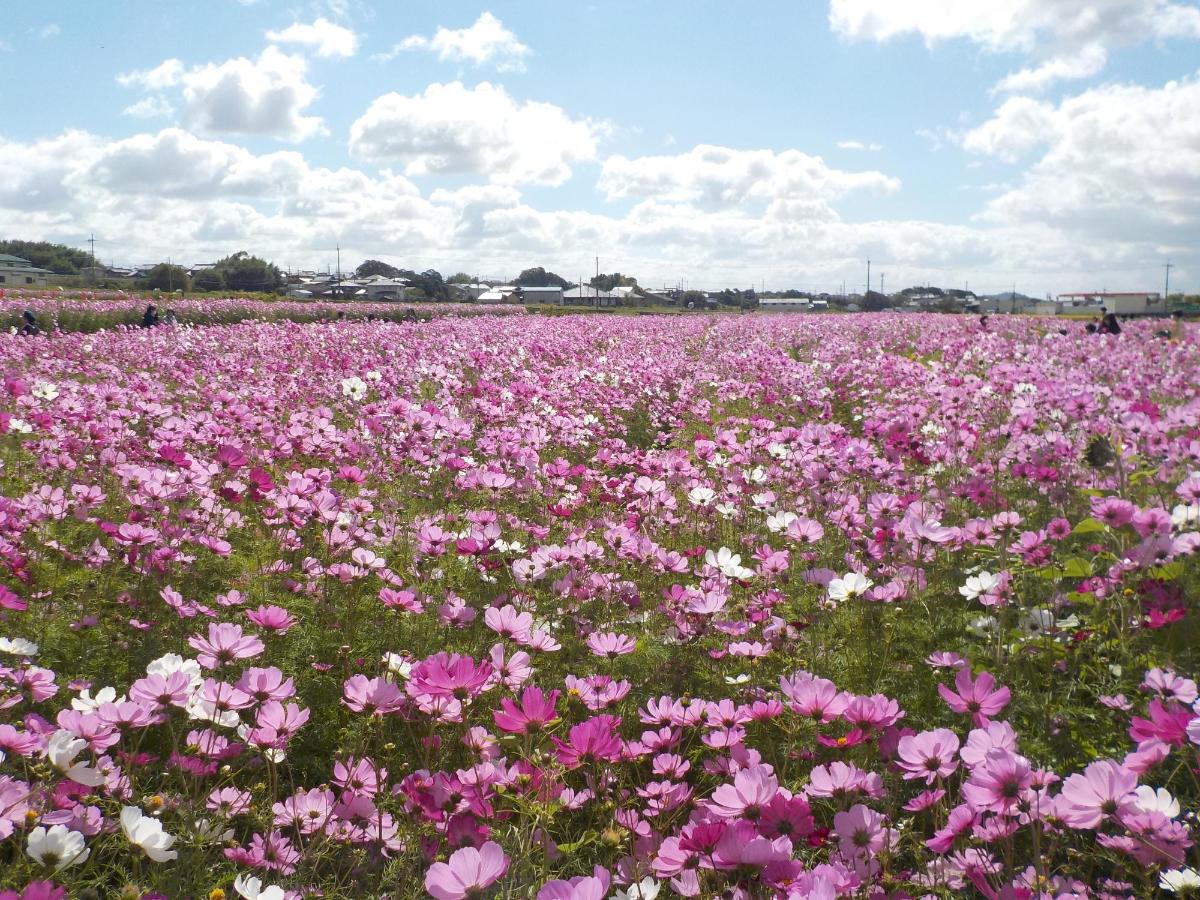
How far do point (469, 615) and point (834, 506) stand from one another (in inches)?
82.5

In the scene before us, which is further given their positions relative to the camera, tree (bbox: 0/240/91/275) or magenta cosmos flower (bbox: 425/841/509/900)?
tree (bbox: 0/240/91/275)

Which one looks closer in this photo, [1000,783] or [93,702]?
[1000,783]

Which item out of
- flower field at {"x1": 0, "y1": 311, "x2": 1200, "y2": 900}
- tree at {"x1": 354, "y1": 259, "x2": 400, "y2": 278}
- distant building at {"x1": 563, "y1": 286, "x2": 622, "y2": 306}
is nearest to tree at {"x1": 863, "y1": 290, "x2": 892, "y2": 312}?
distant building at {"x1": 563, "y1": 286, "x2": 622, "y2": 306}

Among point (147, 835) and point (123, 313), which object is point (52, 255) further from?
point (147, 835)

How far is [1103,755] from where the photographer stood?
2152 millimetres

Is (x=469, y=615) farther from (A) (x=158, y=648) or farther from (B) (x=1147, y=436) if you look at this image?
(B) (x=1147, y=436)

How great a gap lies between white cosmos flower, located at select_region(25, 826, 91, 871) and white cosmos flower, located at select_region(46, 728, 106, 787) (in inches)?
4.2

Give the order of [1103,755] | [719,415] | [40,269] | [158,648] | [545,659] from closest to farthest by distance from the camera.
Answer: [1103,755] < [158,648] < [545,659] < [719,415] < [40,269]

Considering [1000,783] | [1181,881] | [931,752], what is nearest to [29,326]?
[931,752]

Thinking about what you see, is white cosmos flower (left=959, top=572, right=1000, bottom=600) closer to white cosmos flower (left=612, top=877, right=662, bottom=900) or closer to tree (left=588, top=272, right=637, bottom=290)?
white cosmos flower (left=612, top=877, right=662, bottom=900)

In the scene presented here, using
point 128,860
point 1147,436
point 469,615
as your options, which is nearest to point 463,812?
point 469,615

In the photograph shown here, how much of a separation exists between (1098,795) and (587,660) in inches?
69.6

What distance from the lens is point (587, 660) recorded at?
2855 millimetres

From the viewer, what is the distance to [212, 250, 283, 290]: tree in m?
66.9
